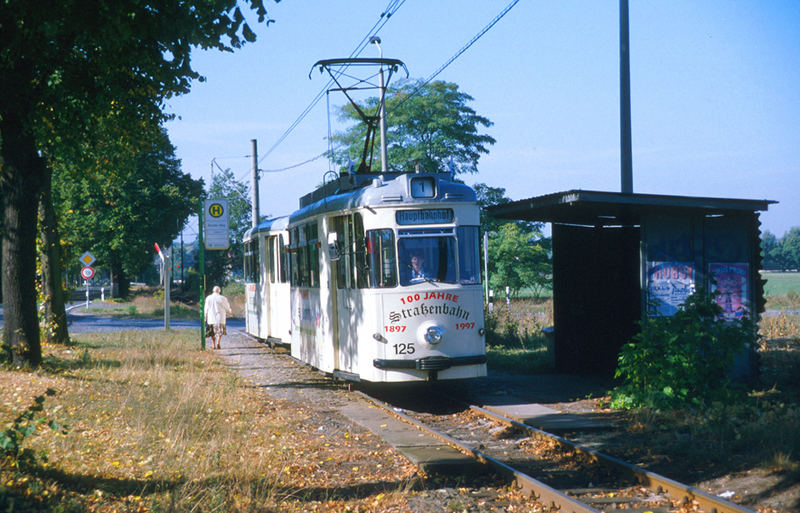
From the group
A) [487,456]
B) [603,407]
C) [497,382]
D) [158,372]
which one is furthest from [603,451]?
[158,372]

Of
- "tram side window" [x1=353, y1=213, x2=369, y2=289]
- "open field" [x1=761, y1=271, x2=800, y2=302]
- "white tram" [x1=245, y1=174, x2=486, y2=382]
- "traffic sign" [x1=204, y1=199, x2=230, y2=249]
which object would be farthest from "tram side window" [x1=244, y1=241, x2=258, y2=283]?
"open field" [x1=761, y1=271, x2=800, y2=302]

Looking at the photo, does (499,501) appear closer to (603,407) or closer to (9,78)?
(603,407)

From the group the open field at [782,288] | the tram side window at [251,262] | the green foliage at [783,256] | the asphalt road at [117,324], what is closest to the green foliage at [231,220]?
the asphalt road at [117,324]

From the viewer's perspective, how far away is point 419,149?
131ft

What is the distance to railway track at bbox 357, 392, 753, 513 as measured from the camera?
256 inches

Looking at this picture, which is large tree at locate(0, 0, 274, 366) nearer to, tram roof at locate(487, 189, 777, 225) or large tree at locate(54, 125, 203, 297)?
tram roof at locate(487, 189, 777, 225)

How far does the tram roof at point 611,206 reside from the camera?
1145 cm

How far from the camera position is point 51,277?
19.6m

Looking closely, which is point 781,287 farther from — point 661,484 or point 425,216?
point 661,484

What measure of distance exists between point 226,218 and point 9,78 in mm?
8517

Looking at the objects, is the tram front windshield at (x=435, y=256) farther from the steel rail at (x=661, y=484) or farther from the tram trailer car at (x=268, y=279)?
the tram trailer car at (x=268, y=279)

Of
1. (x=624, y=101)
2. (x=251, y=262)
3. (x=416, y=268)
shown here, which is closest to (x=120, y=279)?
(x=251, y=262)

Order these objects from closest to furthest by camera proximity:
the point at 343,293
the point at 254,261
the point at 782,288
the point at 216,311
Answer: the point at 343,293, the point at 216,311, the point at 254,261, the point at 782,288

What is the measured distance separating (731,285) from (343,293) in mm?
6298
